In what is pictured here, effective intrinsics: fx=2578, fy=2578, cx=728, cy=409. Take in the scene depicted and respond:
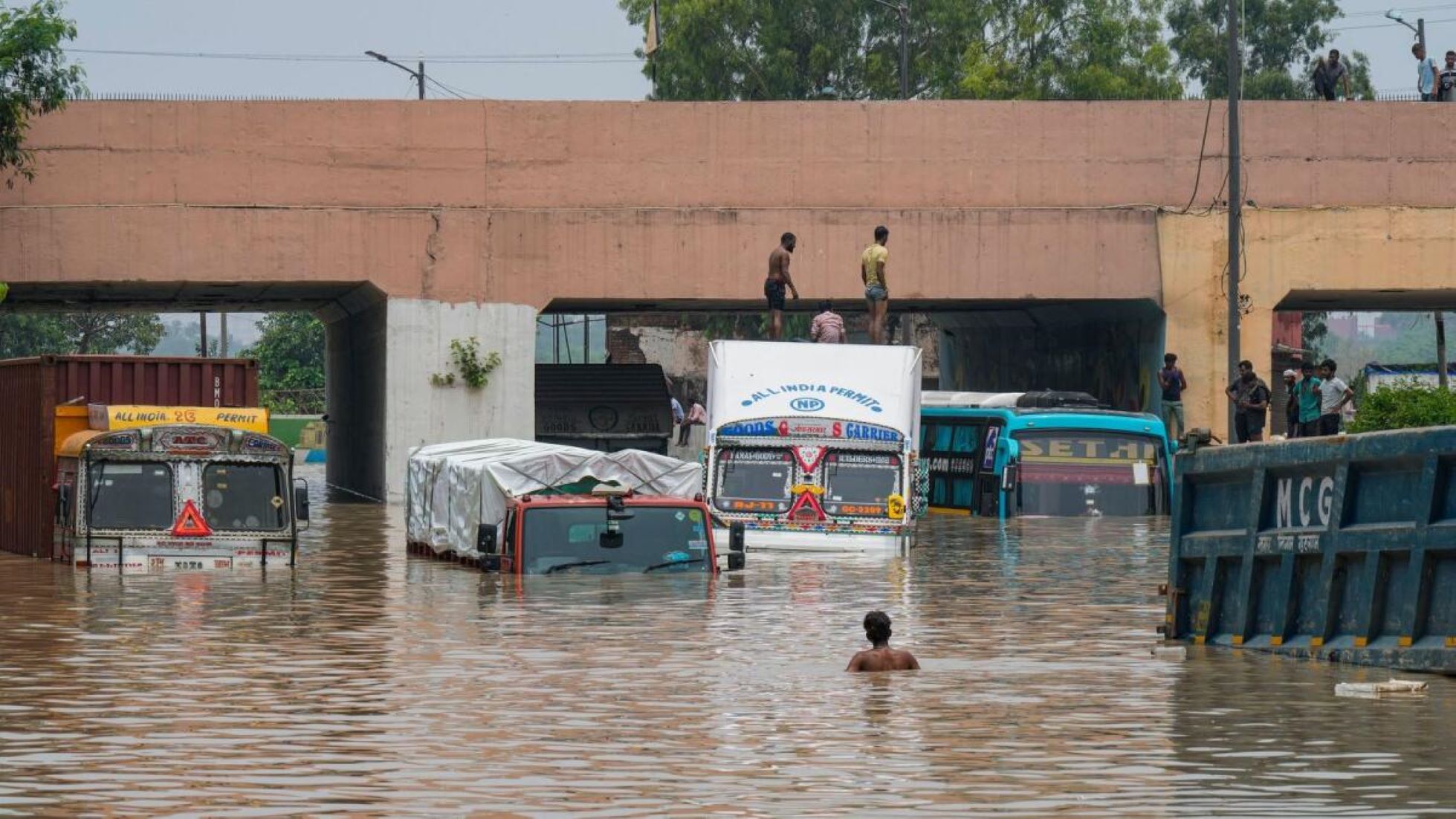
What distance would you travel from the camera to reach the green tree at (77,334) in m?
106

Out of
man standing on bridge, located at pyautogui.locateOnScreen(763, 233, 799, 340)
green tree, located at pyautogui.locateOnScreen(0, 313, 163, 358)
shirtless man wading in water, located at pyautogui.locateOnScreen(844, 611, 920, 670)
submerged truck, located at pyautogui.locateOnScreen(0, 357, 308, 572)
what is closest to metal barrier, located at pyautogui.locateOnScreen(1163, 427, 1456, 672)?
shirtless man wading in water, located at pyautogui.locateOnScreen(844, 611, 920, 670)

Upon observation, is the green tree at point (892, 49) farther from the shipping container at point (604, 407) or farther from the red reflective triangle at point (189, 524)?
the red reflective triangle at point (189, 524)

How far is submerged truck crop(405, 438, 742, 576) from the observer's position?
27562mm

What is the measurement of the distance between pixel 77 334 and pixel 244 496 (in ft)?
294

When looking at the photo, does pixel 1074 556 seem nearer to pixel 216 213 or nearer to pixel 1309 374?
pixel 1309 374

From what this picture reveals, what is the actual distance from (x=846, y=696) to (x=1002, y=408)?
26004 mm

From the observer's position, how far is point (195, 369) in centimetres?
3306

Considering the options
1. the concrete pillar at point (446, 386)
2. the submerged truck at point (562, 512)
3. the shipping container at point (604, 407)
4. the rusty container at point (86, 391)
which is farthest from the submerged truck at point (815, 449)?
the shipping container at point (604, 407)

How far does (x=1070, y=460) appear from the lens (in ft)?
139

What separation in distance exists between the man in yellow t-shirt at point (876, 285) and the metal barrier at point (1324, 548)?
1837 centimetres

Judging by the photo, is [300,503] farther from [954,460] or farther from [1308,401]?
[954,460]

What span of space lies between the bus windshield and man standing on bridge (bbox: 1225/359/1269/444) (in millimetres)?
1452

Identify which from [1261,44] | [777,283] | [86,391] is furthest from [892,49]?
[86,391]

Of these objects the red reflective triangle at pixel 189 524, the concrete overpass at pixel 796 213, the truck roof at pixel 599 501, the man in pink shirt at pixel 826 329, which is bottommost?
the red reflective triangle at pixel 189 524
